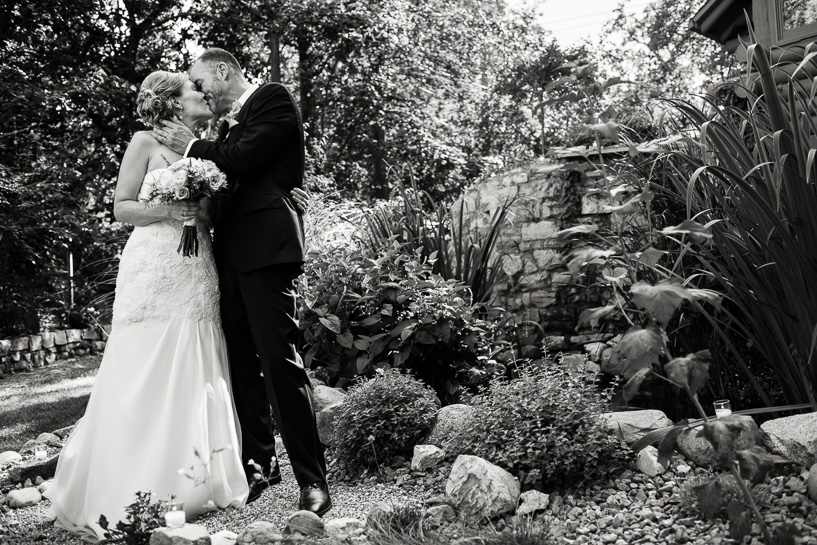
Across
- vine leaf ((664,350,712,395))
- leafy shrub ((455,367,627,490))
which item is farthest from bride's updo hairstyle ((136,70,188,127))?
vine leaf ((664,350,712,395))

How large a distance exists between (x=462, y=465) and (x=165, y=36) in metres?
11.8

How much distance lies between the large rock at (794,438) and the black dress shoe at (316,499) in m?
1.63

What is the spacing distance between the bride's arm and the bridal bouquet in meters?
0.17

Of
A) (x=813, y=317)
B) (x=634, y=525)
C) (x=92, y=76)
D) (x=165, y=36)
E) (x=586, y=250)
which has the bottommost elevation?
(x=634, y=525)

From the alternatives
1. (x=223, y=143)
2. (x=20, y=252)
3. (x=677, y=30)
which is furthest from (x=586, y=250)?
(x=677, y=30)

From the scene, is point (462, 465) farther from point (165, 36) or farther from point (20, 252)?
point (165, 36)

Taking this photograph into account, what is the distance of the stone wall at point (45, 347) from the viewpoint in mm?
10008

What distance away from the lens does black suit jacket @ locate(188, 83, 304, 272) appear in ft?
10.4

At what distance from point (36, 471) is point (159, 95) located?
2.22m

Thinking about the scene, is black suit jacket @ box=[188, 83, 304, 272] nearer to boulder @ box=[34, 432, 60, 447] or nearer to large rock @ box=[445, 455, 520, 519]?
large rock @ box=[445, 455, 520, 519]

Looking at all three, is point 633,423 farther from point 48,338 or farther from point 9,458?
point 48,338

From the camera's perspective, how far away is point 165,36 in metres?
12.9

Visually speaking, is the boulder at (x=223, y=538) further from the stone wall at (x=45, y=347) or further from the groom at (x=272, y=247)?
the stone wall at (x=45, y=347)

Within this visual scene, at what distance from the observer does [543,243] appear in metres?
6.19
